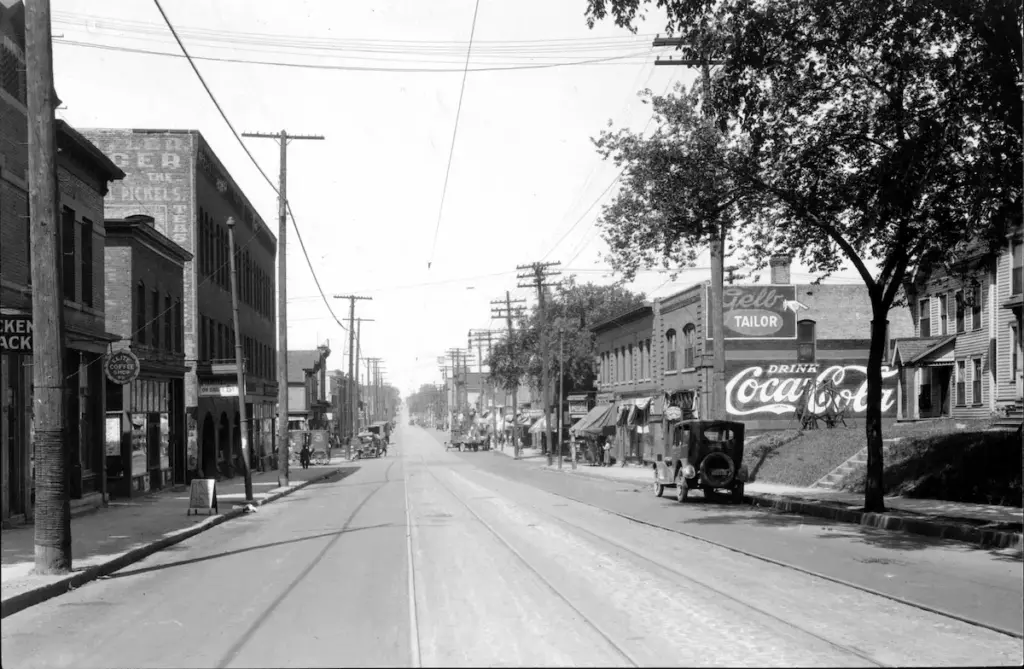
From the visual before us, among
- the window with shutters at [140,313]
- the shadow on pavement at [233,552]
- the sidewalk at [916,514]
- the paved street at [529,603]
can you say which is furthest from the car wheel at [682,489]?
the window with shutters at [140,313]

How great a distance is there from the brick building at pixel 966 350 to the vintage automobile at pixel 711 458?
390 inches

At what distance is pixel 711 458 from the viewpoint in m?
26.7

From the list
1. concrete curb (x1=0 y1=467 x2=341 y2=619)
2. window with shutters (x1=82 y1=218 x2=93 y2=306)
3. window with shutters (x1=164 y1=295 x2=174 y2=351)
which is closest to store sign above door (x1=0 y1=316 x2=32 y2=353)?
concrete curb (x1=0 y1=467 x2=341 y2=619)

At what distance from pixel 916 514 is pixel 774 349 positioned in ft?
90.3

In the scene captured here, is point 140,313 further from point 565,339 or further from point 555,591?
point 565,339

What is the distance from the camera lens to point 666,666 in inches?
298

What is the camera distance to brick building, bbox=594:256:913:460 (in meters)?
46.2

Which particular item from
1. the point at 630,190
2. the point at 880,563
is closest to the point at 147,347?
the point at 630,190

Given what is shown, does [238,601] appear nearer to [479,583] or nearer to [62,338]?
[479,583]

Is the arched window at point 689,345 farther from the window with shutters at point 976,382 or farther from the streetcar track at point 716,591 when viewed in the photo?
the streetcar track at point 716,591

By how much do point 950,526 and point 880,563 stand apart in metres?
4.66

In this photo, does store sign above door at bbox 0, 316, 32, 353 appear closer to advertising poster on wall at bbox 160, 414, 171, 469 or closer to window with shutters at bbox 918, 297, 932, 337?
advertising poster on wall at bbox 160, 414, 171, 469

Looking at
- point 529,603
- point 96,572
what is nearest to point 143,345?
point 96,572

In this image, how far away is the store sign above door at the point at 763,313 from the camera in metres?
47.1
